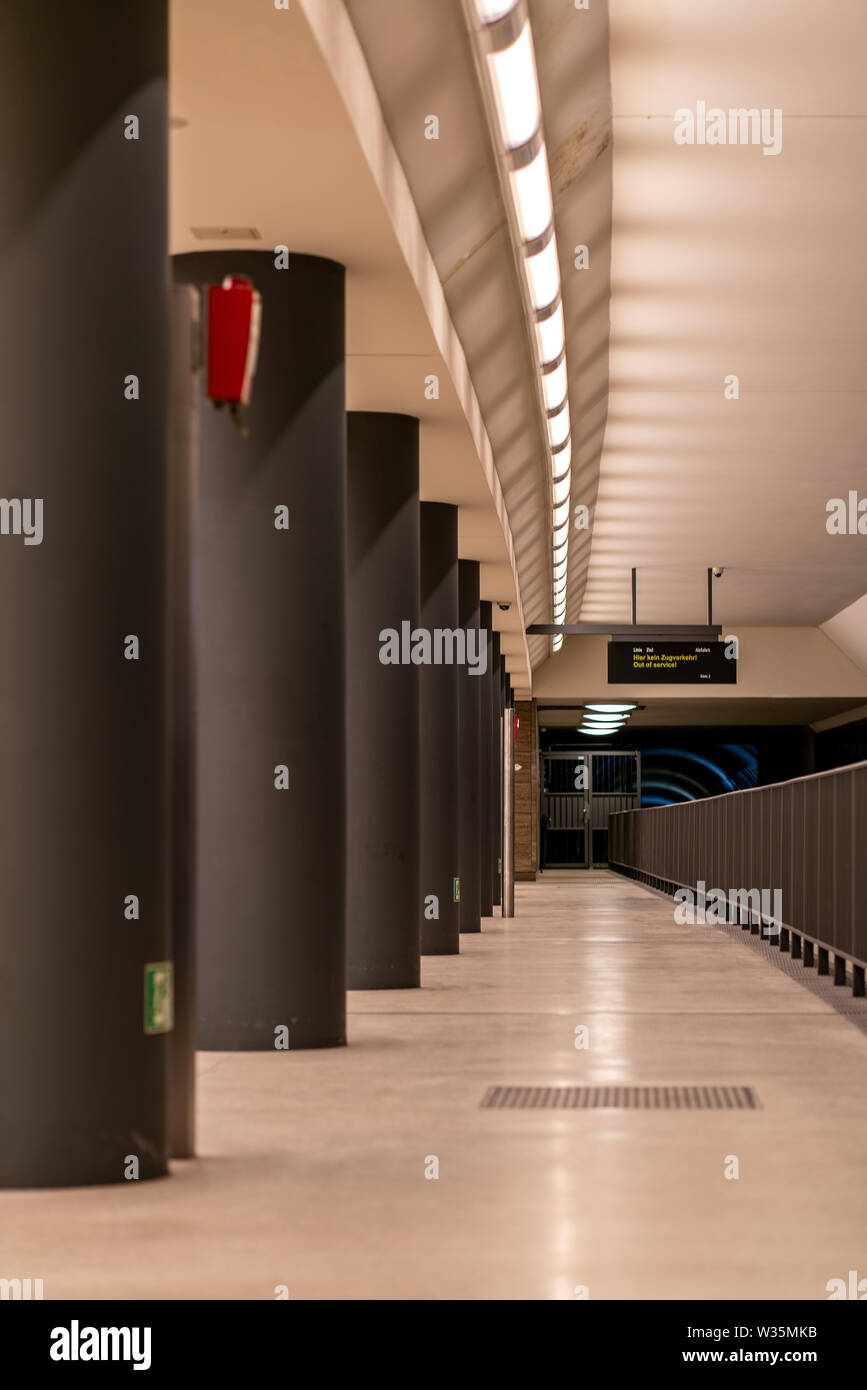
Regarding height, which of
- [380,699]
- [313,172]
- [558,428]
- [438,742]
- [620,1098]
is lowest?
[620,1098]

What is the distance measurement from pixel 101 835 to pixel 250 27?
2.64 m

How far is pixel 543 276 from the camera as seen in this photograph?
9.48 metres

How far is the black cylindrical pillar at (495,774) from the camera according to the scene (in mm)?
21036

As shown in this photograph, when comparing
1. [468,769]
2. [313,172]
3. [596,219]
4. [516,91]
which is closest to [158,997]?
[313,172]

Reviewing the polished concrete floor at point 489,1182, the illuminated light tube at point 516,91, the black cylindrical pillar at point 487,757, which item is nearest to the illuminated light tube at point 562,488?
the black cylindrical pillar at point 487,757

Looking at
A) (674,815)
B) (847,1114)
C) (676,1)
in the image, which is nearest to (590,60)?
(676,1)

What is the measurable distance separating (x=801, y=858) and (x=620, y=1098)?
20.2 ft

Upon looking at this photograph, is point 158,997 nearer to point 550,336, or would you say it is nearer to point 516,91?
point 516,91

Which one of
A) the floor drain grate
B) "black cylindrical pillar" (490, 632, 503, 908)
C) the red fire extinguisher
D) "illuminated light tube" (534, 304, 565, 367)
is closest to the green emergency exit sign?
the red fire extinguisher

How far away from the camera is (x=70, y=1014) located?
175 inches

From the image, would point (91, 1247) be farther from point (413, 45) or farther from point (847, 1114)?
point (413, 45)

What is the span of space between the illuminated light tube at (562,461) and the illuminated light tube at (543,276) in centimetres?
411

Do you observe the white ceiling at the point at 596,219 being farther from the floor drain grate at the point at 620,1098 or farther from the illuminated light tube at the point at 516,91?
the floor drain grate at the point at 620,1098
